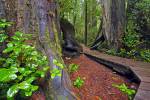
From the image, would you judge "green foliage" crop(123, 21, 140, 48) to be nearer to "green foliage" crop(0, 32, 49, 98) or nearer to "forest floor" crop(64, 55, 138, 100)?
"forest floor" crop(64, 55, 138, 100)

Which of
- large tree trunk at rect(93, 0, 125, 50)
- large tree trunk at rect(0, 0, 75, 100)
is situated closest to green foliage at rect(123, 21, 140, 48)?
large tree trunk at rect(93, 0, 125, 50)

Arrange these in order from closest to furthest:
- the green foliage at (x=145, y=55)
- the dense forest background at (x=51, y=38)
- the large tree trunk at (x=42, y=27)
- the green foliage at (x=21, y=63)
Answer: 1. the green foliage at (x=21, y=63)
2. the dense forest background at (x=51, y=38)
3. the large tree trunk at (x=42, y=27)
4. the green foliage at (x=145, y=55)

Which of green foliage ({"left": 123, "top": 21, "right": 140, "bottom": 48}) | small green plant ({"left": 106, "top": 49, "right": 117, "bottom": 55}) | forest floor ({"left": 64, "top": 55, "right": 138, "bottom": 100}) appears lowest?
forest floor ({"left": 64, "top": 55, "right": 138, "bottom": 100})

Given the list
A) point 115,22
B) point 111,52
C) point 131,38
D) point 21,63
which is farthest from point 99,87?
point 115,22

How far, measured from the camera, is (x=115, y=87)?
16.9ft

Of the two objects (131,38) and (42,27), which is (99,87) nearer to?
(42,27)

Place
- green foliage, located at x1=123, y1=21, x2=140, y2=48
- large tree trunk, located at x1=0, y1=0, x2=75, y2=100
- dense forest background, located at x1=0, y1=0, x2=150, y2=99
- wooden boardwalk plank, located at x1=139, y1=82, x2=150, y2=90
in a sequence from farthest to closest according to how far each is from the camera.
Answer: green foliage, located at x1=123, y1=21, x2=140, y2=48 → wooden boardwalk plank, located at x1=139, y1=82, x2=150, y2=90 → large tree trunk, located at x1=0, y1=0, x2=75, y2=100 → dense forest background, located at x1=0, y1=0, x2=150, y2=99

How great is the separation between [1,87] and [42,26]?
1.67 metres

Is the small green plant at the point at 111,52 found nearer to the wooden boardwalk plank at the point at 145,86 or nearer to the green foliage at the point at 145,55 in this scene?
the green foliage at the point at 145,55

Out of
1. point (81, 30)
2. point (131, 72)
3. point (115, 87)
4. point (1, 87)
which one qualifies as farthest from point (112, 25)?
point (81, 30)

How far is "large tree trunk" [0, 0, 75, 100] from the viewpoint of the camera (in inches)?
124

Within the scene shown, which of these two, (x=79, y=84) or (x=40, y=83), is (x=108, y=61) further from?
(x=40, y=83)

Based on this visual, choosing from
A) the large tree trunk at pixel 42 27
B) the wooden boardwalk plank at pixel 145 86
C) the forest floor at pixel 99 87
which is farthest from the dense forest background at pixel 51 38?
the wooden boardwalk plank at pixel 145 86

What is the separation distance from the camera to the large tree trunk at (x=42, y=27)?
315 cm
